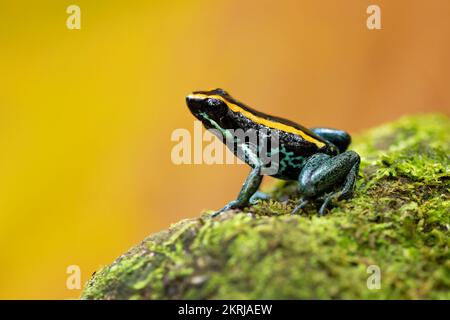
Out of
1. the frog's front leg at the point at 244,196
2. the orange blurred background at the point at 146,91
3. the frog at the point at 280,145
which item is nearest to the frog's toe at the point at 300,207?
the frog at the point at 280,145

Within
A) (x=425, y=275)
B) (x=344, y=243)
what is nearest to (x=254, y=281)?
(x=344, y=243)

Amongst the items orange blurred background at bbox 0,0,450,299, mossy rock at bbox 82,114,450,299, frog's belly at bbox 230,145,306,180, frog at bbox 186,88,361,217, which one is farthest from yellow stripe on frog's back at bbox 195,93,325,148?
orange blurred background at bbox 0,0,450,299

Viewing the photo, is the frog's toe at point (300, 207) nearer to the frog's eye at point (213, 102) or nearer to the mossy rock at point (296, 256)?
the mossy rock at point (296, 256)

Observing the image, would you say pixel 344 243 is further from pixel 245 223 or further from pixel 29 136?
pixel 29 136

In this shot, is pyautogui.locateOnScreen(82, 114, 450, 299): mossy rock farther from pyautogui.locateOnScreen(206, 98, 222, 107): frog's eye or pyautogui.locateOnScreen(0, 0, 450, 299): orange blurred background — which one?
pyautogui.locateOnScreen(0, 0, 450, 299): orange blurred background

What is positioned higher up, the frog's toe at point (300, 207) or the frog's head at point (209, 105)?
the frog's head at point (209, 105)

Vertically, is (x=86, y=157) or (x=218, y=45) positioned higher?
(x=218, y=45)

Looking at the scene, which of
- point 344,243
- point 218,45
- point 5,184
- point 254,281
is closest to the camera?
point 254,281
